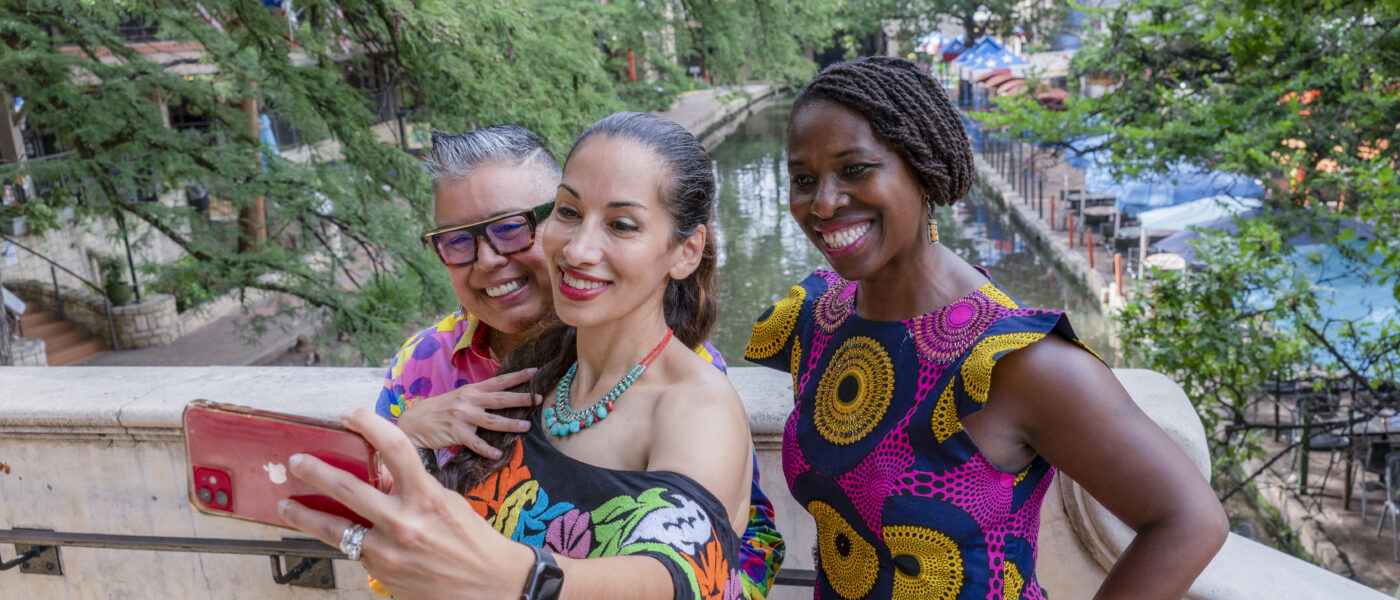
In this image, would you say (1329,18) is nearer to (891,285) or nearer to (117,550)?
(891,285)

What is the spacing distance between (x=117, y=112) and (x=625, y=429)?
22.9ft

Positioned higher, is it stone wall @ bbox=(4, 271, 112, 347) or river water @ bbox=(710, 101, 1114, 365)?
stone wall @ bbox=(4, 271, 112, 347)

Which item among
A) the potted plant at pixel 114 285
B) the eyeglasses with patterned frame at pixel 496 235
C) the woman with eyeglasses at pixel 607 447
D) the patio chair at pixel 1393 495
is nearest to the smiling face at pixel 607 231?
the woman with eyeglasses at pixel 607 447

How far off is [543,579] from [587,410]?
1.69 feet

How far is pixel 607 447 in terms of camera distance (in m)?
1.55

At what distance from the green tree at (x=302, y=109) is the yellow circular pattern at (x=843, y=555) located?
461 cm

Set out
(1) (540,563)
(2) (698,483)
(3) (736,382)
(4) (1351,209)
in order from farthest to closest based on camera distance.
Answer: (4) (1351,209) < (3) (736,382) < (2) (698,483) < (1) (540,563)

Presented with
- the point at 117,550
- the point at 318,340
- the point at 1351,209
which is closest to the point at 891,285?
the point at 117,550

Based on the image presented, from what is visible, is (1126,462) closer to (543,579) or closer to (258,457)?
(543,579)

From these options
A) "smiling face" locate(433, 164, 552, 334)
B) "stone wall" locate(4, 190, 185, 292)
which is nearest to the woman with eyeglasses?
"smiling face" locate(433, 164, 552, 334)

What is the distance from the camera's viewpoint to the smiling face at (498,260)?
2.03 meters

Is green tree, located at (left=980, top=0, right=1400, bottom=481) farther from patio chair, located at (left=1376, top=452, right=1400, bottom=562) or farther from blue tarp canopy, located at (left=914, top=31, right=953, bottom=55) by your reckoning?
blue tarp canopy, located at (left=914, top=31, right=953, bottom=55)

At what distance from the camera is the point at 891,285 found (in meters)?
1.84

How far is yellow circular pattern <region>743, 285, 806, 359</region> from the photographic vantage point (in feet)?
7.04
